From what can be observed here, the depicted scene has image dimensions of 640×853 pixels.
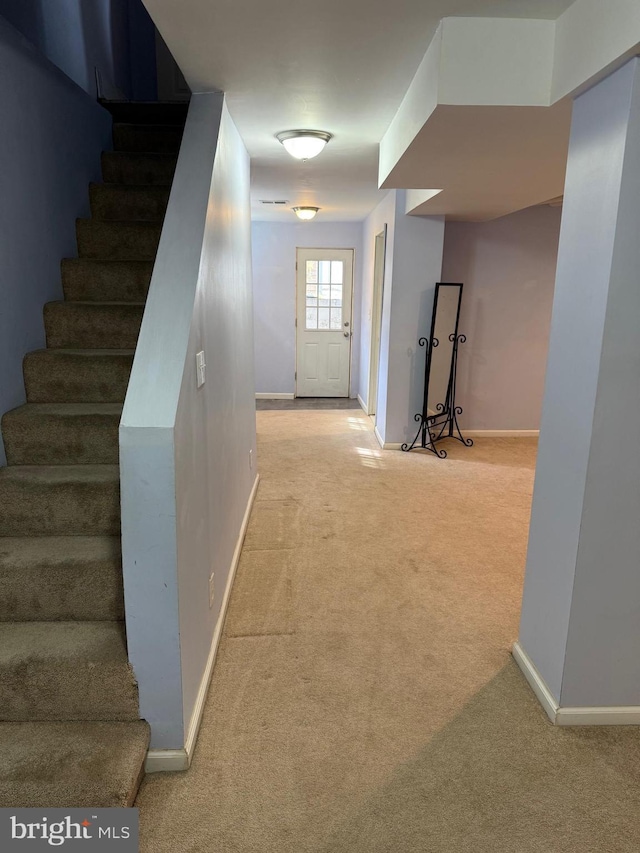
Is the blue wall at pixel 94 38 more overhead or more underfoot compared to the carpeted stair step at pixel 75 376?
more overhead

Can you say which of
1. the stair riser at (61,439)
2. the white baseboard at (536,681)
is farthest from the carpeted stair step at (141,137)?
the white baseboard at (536,681)

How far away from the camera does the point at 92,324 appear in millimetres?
2674

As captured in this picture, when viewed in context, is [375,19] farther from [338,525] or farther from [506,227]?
[506,227]

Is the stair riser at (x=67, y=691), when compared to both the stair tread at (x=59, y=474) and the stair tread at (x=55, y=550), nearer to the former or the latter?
the stair tread at (x=55, y=550)

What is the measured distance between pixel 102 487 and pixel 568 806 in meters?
1.84

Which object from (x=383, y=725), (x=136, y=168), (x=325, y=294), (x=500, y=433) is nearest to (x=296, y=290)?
(x=325, y=294)

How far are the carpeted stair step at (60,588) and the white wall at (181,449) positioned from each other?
10.9 inches

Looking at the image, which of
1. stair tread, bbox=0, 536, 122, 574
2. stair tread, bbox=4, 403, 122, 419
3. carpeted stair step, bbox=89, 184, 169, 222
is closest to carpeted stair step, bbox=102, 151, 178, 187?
carpeted stair step, bbox=89, 184, 169, 222

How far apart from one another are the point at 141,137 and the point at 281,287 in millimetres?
3958

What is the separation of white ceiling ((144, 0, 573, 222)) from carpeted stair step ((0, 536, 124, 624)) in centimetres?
178

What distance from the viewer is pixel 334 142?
325cm

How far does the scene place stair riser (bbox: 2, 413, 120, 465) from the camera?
2.28 metres

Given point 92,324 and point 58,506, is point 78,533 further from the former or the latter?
point 92,324

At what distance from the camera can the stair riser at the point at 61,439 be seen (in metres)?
2.28
